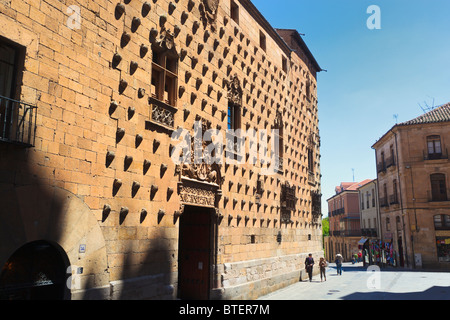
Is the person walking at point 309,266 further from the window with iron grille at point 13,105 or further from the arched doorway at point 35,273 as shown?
the window with iron grille at point 13,105

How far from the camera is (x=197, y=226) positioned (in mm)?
13133

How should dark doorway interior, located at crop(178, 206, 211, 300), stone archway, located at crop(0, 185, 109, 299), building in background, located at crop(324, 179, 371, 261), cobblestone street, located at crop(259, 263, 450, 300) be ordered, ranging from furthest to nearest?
building in background, located at crop(324, 179, 371, 261) → cobblestone street, located at crop(259, 263, 450, 300) → dark doorway interior, located at crop(178, 206, 211, 300) → stone archway, located at crop(0, 185, 109, 299)

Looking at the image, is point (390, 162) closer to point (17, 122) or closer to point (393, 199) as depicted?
point (393, 199)

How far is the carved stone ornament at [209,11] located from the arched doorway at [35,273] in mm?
9064

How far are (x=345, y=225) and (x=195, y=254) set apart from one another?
52.5 m

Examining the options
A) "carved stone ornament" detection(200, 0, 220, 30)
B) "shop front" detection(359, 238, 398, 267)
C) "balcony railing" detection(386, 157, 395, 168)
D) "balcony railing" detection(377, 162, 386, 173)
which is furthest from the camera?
"balcony railing" detection(377, 162, 386, 173)

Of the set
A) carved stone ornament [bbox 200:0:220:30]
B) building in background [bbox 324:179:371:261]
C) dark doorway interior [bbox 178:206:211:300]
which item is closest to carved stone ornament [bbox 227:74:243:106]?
carved stone ornament [bbox 200:0:220:30]

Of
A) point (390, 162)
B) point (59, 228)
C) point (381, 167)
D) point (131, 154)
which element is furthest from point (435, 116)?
point (59, 228)

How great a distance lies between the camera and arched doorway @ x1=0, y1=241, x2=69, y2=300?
21.5 ft

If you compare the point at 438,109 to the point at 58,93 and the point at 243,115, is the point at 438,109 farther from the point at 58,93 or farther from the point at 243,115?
the point at 58,93

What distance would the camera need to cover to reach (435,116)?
3397 cm

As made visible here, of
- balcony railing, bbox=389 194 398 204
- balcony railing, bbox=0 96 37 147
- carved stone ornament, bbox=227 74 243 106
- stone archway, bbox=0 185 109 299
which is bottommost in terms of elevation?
stone archway, bbox=0 185 109 299

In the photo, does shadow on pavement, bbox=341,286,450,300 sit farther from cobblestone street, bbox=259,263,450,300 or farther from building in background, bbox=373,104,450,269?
building in background, bbox=373,104,450,269

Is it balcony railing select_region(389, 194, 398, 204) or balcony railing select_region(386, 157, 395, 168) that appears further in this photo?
balcony railing select_region(386, 157, 395, 168)
